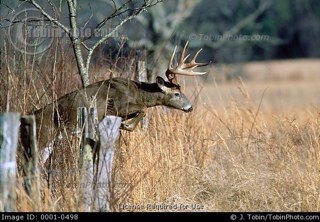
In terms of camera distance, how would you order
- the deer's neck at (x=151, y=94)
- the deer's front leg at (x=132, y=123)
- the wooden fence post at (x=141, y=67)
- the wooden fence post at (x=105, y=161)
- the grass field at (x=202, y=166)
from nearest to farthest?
the wooden fence post at (x=105, y=161) < the grass field at (x=202, y=166) < the deer's front leg at (x=132, y=123) < the deer's neck at (x=151, y=94) < the wooden fence post at (x=141, y=67)

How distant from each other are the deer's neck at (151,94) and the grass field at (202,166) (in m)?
0.20

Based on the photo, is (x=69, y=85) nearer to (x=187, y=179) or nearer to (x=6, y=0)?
(x=6, y=0)

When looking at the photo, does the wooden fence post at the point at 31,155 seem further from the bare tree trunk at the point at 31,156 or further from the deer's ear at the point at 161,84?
the deer's ear at the point at 161,84

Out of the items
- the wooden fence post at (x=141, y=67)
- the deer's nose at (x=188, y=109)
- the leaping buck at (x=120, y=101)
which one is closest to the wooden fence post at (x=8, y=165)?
the leaping buck at (x=120, y=101)

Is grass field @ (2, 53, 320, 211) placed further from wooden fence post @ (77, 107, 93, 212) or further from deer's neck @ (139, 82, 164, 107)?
deer's neck @ (139, 82, 164, 107)

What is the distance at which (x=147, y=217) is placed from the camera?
648 cm

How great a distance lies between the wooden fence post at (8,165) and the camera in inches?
225

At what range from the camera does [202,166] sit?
8.67 m

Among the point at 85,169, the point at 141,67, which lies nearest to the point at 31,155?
the point at 85,169

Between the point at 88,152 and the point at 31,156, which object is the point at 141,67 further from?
the point at 31,156

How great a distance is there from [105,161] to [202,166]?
2579mm

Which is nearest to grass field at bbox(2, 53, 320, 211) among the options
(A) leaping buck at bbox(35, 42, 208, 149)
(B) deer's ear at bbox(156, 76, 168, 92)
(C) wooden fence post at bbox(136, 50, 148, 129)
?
(A) leaping buck at bbox(35, 42, 208, 149)

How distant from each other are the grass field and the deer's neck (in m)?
0.20

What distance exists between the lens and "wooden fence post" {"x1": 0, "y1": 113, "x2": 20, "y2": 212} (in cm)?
573
